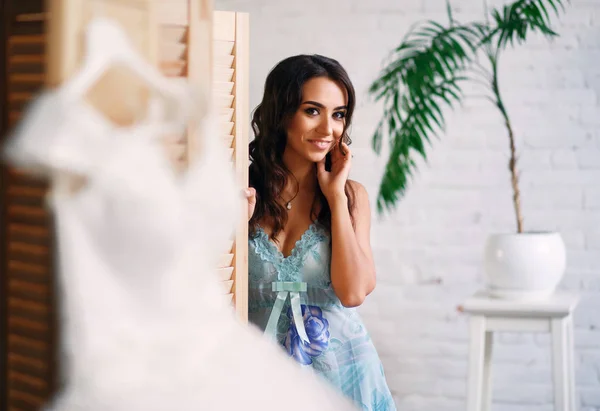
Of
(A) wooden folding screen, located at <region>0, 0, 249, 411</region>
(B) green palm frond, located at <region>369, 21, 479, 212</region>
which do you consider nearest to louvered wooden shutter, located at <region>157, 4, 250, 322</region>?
(A) wooden folding screen, located at <region>0, 0, 249, 411</region>

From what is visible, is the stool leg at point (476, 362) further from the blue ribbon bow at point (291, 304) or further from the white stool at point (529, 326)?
the blue ribbon bow at point (291, 304)

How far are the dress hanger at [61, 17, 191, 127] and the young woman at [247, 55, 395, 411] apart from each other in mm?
1418

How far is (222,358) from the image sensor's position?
2.16 feet

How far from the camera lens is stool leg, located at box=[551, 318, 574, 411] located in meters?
2.53

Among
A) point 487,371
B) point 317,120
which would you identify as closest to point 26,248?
point 317,120

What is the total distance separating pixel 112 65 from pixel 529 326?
7.09ft

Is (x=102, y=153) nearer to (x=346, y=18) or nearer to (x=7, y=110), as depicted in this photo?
(x=7, y=110)

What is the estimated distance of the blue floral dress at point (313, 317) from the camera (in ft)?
6.84

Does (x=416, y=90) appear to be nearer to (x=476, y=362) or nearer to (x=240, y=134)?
(x=476, y=362)

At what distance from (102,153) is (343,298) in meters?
1.54

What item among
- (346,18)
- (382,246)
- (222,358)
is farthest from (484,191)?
(222,358)

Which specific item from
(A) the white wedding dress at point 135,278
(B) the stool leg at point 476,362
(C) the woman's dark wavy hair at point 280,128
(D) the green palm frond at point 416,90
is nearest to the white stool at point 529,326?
(B) the stool leg at point 476,362

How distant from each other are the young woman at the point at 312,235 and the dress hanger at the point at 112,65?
4.65 ft

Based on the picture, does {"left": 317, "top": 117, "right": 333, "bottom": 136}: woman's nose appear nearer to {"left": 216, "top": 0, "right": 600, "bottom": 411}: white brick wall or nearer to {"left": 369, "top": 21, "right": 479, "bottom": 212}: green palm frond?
{"left": 369, "top": 21, "right": 479, "bottom": 212}: green palm frond
